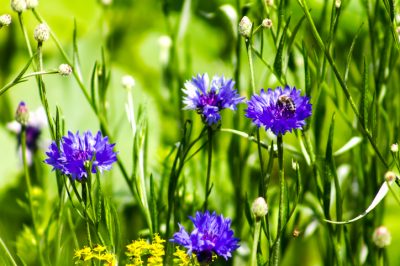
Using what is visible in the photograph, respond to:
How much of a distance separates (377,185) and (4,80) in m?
0.80

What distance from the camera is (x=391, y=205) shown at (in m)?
1.35

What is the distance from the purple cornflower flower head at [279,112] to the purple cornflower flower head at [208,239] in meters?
0.09

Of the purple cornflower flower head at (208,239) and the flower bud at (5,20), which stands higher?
the flower bud at (5,20)

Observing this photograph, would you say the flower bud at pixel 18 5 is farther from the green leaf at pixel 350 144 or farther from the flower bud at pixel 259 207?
the green leaf at pixel 350 144

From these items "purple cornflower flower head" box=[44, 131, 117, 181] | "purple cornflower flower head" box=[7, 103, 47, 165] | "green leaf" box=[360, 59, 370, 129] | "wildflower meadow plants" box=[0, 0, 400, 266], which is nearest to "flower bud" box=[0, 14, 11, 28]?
"wildflower meadow plants" box=[0, 0, 400, 266]

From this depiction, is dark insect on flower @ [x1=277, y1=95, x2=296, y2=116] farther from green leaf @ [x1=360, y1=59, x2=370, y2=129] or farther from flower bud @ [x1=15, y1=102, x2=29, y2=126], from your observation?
flower bud @ [x1=15, y1=102, x2=29, y2=126]

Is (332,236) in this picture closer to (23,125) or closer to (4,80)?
(23,125)

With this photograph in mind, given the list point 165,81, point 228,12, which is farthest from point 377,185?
point 165,81

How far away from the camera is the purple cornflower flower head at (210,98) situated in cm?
75

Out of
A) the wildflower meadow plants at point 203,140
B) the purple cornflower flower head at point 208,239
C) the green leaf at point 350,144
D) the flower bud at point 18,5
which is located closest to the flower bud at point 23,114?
the wildflower meadow plants at point 203,140

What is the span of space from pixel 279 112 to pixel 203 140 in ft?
2.28

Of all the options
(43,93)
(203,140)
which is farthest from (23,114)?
(203,140)

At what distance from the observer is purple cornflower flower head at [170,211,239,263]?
66 centimetres

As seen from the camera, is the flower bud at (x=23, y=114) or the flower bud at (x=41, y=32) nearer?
the flower bud at (x=41, y=32)
